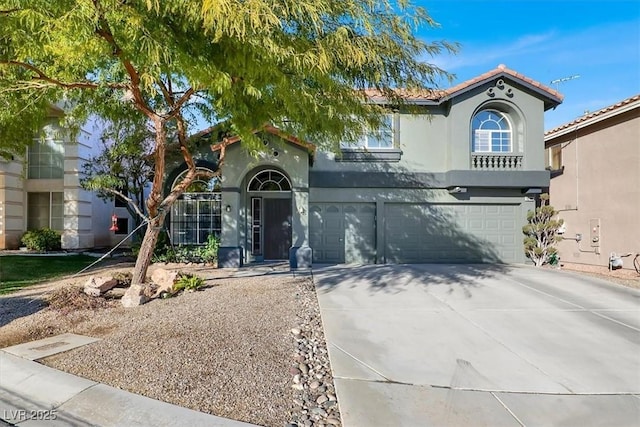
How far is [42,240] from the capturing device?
1684 centimetres

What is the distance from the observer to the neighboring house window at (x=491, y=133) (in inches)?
550

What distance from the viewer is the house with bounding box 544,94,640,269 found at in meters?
12.2

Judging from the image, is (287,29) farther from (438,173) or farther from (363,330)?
(438,173)

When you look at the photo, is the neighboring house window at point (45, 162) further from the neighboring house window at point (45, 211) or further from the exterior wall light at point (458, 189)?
the exterior wall light at point (458, 189)

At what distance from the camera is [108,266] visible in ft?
41.4

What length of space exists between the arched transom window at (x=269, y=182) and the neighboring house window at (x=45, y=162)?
428 inches

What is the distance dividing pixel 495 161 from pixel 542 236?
10.5ft

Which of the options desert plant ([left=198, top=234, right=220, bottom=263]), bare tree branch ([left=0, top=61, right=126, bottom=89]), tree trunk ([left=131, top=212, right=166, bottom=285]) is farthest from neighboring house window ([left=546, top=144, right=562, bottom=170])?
bare tree branch ([left=0, top=61, right=126, bottom=89])

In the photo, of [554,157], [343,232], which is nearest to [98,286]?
[343,232]

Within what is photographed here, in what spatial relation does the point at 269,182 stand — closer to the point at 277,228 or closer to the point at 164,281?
the point at 277,228

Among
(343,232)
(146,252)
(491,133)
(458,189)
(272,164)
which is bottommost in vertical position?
(146,252)

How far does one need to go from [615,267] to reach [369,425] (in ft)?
43.7

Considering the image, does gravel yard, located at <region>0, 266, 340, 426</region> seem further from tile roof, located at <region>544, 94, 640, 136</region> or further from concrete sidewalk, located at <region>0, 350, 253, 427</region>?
tile roof, located at <region>544, 94, 640, 136</region>

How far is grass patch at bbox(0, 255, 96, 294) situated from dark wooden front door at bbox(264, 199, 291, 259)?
6.29 m
